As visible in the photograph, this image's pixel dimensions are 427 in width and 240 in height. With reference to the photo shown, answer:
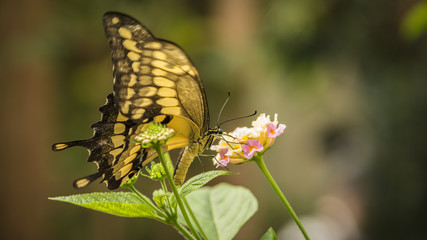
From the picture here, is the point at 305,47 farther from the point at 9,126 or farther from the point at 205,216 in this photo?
the point at 9,126

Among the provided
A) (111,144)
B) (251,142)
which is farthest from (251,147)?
(111,144)

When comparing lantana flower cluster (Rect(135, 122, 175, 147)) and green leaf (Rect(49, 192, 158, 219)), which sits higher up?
lantana flower cluster (Rect(135, 122, 175, 147))

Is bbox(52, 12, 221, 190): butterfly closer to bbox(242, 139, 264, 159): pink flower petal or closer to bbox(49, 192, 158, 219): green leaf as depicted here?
bbox(49, 192, 158, 219): green leaf

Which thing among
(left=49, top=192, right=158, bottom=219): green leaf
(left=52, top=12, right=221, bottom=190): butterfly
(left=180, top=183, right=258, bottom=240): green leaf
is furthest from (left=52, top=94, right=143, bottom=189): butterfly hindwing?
(left=49, top=192, right=158, bottom=219): green leaf

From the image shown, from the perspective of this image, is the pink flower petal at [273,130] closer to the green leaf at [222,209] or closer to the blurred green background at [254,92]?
the green leaf at [222,209]

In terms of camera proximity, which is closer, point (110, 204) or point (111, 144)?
point (110, 204)

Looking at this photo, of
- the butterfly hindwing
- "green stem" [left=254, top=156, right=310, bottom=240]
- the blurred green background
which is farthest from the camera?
the blurred green background

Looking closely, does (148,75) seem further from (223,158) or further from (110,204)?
(110,204)
